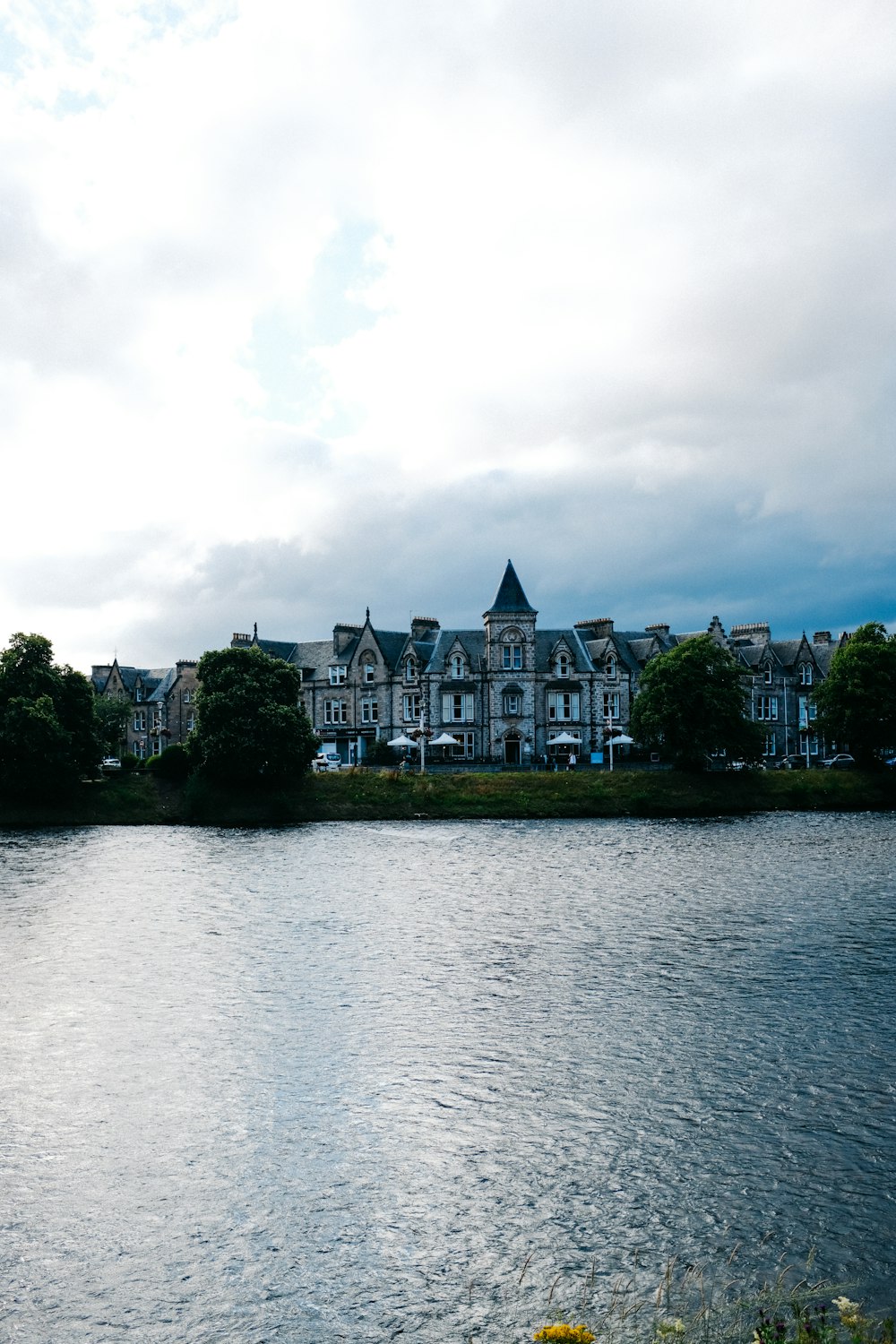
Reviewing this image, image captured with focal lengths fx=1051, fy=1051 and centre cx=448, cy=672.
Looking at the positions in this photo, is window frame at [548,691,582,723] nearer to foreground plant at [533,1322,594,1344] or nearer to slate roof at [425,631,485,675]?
slate roof at [425,631,485,675]

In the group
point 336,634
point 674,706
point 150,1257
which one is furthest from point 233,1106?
point 336,634

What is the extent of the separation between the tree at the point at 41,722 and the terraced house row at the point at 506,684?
34.7 m

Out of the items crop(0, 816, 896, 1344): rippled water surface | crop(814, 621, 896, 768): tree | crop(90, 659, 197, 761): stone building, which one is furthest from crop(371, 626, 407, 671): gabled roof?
crop(0, 816, 896, 1344): rippled water surface

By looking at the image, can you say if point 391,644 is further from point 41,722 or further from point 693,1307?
point 693,1307

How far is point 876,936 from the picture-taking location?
103 ft

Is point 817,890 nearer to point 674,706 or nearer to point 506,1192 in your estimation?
point 506,1192

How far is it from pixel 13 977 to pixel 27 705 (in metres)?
49.6

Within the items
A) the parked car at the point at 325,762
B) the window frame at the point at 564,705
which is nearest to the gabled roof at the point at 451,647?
the window frame at the point at 564,705

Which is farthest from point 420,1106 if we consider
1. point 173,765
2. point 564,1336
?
point 173,765

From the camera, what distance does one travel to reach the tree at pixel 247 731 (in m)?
77.6

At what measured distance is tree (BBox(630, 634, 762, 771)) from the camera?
8344cm

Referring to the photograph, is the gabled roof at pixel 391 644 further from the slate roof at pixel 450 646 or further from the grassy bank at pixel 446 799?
the grassy bank at pixel 446 799

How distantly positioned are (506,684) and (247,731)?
40523 millimetres

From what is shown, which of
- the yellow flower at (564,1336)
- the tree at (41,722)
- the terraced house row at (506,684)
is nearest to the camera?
the yellow flower at (564,1336)
